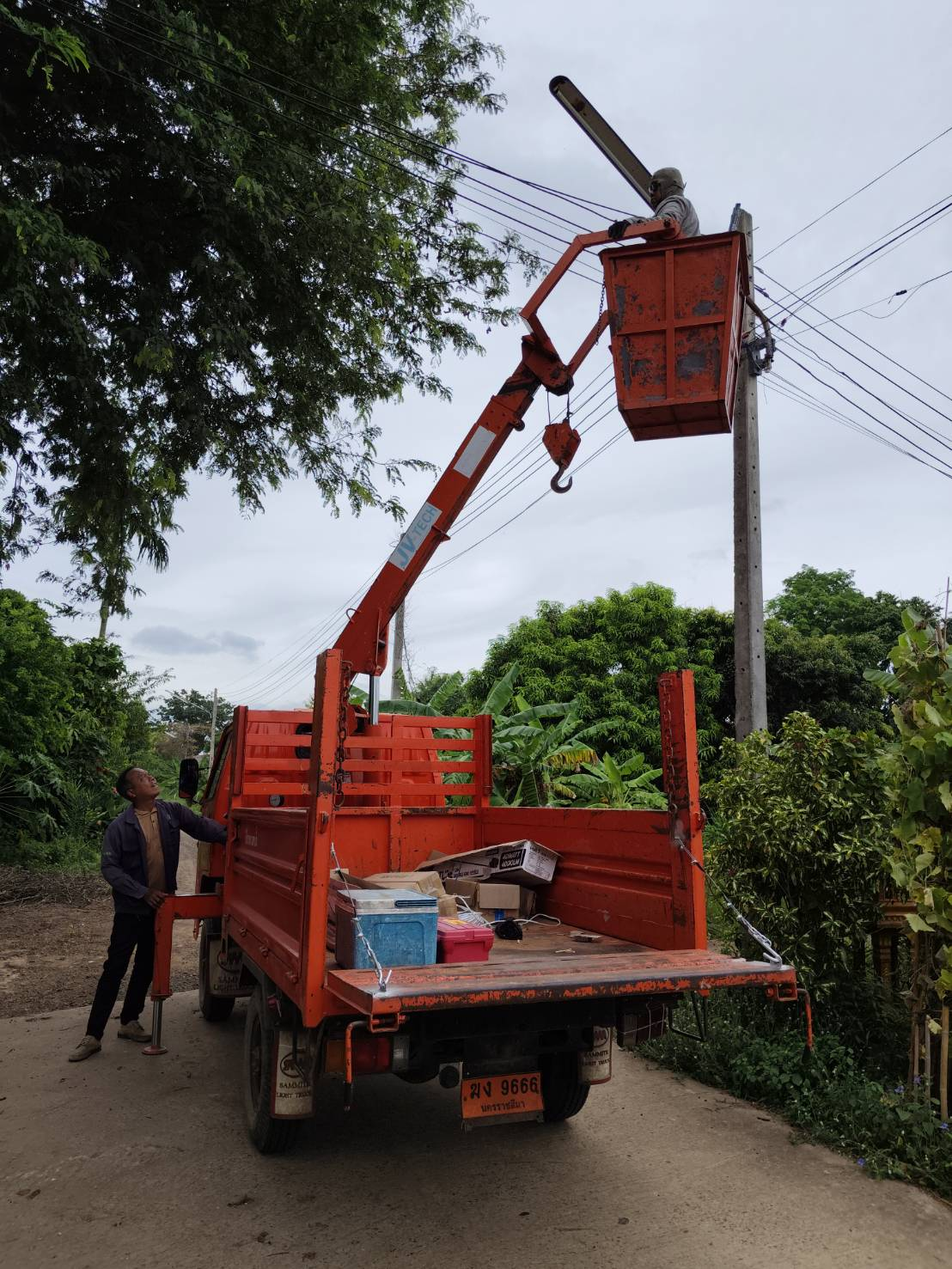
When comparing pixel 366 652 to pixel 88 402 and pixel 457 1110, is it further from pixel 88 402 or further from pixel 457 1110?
pixel 88 402

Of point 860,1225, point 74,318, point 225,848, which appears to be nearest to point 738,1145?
point 860,1225

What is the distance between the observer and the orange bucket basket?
4828 millimetres

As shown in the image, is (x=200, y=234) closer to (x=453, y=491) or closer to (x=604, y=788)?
(x=453, y=491)

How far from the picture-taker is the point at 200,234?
745 centimetres

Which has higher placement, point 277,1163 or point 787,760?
point 787,760

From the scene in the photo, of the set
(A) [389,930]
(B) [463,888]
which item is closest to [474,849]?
(B) [463,888]

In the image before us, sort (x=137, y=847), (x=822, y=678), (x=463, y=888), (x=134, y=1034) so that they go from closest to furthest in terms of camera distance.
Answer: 1. (x=463, y=888)
2. (x=137, y=847)
3. (x=134, y=1034)
4. (x=822, y=678)

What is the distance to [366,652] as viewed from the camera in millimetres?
6180

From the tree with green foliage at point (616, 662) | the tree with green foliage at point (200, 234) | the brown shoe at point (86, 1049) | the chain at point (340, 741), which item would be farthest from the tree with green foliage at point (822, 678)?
the chain at point (340, 741)

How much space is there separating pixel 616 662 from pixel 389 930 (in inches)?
559

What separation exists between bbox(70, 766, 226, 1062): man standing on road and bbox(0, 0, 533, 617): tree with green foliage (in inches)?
103

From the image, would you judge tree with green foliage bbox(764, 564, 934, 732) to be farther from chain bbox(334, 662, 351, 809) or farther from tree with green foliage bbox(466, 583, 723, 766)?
chain bbox(334, 662, 351, 809)

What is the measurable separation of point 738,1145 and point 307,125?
822 centimetres

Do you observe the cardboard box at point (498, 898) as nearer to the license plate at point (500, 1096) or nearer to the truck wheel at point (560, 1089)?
the truck wheel at point (560, 1089)
